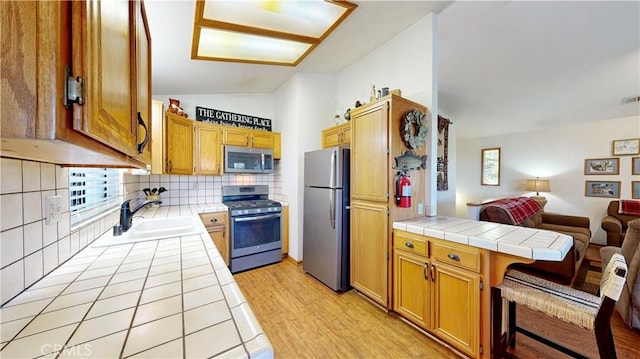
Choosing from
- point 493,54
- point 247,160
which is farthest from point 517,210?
point 247,160

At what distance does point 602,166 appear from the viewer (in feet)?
13.8

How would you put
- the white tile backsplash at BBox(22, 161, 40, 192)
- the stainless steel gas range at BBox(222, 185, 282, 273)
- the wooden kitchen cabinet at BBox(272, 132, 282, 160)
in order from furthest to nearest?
1. the wooden kitchen cabinet at BBox(272, 132, 282, 160)
2. the stainless steel gas range at BBox(222, 185, 282, 273)
3. the white tile backsplash at BBox(22, 161, 40, 192)

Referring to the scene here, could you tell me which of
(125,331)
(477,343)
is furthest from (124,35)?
(477,343)

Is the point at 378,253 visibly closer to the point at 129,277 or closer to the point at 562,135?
the point at 129,277

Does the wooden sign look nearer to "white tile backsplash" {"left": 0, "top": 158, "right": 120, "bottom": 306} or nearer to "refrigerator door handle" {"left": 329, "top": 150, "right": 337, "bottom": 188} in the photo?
"refrigerator door handle" {"left": 329, "top": 150, "right": 337, "bottom": 188}

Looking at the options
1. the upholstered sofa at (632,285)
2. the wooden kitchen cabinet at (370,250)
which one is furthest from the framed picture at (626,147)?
the wooden kitchen cabinet at (370,250)

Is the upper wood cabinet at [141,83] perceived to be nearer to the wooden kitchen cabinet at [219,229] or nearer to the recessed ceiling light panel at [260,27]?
the recessed ceiling light panel at [260,27]

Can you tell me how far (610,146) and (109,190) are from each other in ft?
24.8

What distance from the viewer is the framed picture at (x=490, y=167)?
552 cm

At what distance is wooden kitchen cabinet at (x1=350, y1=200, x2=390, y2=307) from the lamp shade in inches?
189

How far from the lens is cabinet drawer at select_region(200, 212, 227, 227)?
110 inches

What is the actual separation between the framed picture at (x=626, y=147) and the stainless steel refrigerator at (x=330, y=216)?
5.41 metres

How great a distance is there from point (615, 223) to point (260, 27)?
19.8ft

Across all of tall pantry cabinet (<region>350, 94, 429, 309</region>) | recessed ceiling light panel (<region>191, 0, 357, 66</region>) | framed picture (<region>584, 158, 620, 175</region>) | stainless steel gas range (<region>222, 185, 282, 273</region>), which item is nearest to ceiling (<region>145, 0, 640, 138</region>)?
recessed ceiling light panel (<region>191, 0, 357, 66</region>)
